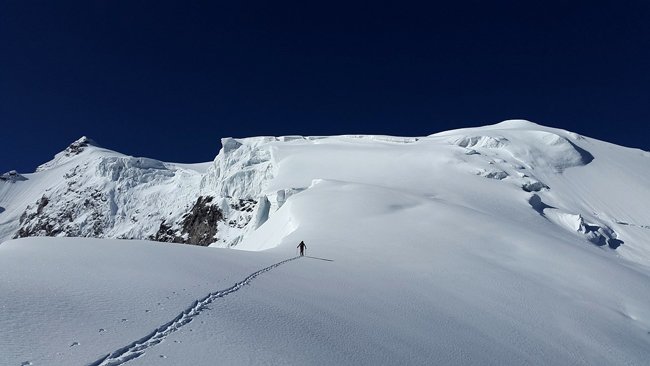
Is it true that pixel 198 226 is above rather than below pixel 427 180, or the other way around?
below

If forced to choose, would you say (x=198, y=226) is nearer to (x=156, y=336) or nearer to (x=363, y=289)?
(x=363, y=289)

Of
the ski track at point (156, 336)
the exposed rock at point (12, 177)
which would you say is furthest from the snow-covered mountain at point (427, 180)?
the exposed rock at point (12, 177)

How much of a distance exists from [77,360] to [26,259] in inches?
263

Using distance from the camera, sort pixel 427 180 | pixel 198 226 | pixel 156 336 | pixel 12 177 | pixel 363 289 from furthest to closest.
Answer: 1. pixel 12 177
2. pixel 198 226
3. pixel 427 180
4. pixel 363 289
5. pixel 156 336

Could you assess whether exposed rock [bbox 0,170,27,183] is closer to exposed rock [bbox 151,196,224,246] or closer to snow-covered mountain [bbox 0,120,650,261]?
snow-covered mountain [bbox 0,120,650,261]

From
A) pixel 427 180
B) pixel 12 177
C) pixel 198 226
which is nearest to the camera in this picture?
pixel 427 180

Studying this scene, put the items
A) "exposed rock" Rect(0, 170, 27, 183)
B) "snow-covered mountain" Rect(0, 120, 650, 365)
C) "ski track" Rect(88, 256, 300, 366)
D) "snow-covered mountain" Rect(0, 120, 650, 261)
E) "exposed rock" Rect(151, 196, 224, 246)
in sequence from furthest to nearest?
1. "exposed rock" Rect(0, 170, 27, 183)
2. "exposed rock" Rect(151, 196, 224, 246)
3. "snow-covered mountain" Rect(0, 120, 650, 261)
4. "snow-covered mountain" Rect(0, 120, 650, 365)
5. "ski track" Rect(88, 256, 300, 366)

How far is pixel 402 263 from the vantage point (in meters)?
18.1

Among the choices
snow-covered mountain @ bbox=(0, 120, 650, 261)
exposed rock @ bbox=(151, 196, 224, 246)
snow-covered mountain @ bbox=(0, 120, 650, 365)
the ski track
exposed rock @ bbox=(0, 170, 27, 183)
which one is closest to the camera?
the ski track

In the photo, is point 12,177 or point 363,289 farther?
point 12,177

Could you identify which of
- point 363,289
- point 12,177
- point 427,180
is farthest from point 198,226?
point 12,177

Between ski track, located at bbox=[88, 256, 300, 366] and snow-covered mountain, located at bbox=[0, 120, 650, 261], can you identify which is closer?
ski track, located at bbox=[88, 256, 300, 366]

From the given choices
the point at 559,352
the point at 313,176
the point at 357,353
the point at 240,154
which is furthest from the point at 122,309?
the point at 240,154

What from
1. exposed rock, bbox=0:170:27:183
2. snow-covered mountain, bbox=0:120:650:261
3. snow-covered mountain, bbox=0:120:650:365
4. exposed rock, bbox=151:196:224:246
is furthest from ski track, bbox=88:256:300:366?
exposed rock, bbox=0:170:27:183
